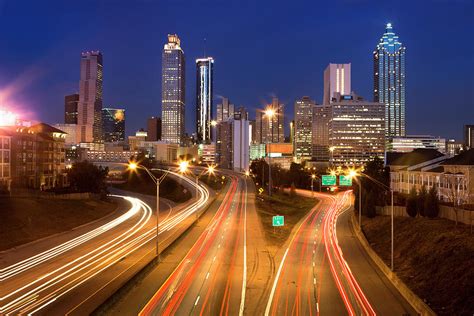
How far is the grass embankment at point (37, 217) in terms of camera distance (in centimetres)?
4603

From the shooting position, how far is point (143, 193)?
362 ft

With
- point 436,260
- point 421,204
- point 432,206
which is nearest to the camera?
point 436,260

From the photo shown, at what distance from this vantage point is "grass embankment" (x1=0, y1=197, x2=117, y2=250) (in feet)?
151

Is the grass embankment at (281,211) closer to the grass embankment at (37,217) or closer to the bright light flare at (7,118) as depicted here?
the grass embankment at (37,217)

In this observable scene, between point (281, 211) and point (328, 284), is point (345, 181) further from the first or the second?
point (328, 284)

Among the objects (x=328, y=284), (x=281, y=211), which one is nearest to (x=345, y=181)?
(x=281, y=211)

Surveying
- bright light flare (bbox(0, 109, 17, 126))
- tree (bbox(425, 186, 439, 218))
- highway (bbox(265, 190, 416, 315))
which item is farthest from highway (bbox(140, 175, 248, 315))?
bright light flare (bbox(0, 109, 17, 126))

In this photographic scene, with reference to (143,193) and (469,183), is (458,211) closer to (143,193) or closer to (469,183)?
(469,183)

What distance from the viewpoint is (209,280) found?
101ft

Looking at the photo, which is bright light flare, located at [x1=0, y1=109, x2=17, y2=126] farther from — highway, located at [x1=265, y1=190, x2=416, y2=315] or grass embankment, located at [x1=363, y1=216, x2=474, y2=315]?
grass embankment, located at [x1=363, y1=216, x2=474, y2=315]

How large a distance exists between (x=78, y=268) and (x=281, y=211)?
46052 millimetres

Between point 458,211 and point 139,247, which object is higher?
point 458,211

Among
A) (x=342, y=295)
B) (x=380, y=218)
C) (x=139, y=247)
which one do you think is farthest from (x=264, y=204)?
(x=342, y=295)

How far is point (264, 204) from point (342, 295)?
52946 millimetres
